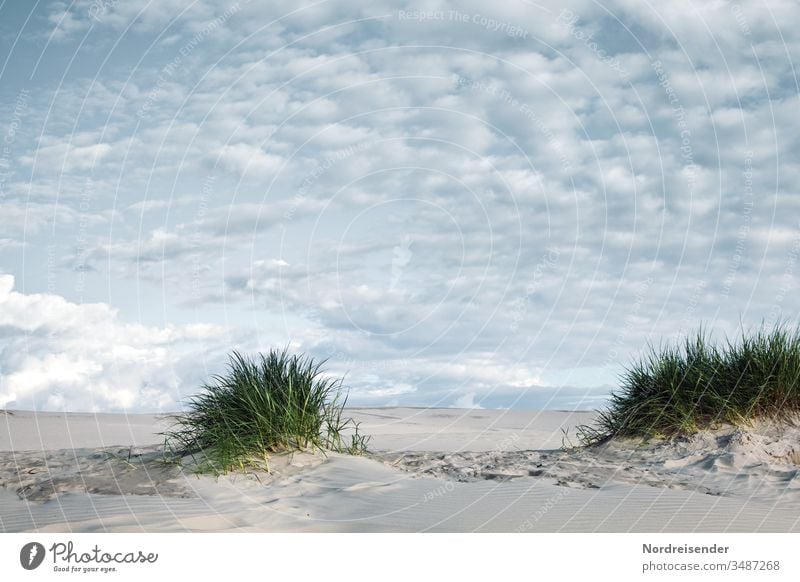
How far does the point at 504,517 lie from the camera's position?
6008 millimetres

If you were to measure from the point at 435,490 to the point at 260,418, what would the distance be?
2168mm

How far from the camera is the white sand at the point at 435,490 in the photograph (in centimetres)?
602

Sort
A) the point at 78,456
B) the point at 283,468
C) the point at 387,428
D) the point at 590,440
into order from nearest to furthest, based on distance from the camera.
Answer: the point at 283,468 → the point at 78,456 → the point at 590,440 → the point at 387,428

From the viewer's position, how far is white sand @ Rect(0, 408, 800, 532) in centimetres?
602

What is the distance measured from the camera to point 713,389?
943 centimetres

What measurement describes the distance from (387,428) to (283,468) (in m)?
7.18

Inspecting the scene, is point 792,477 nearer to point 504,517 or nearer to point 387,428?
point 504,517

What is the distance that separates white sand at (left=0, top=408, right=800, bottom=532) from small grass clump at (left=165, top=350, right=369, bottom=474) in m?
0.24
